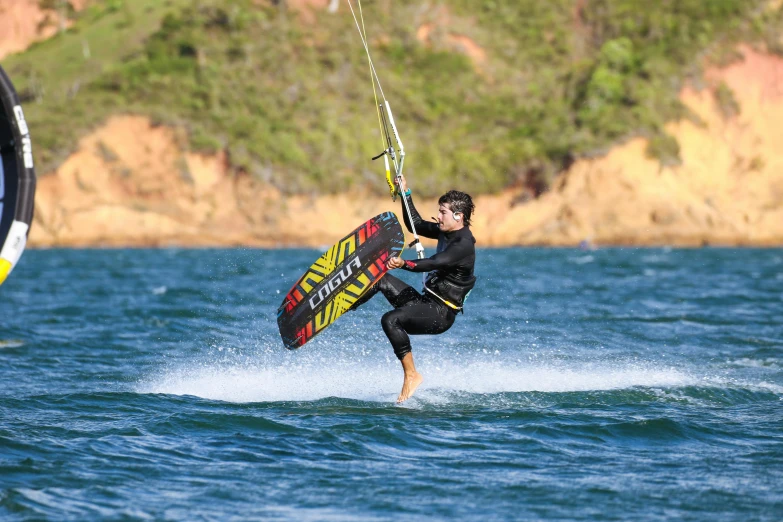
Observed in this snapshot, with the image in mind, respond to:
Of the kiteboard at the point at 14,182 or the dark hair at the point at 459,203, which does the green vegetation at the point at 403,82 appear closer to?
the dark hair at the point at 459,203

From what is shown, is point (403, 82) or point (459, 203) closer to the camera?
point (459, 203)

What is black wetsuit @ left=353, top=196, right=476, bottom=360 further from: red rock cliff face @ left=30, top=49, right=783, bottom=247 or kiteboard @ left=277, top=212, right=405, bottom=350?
red rock cliff face @ left=30, top=49, right=783, bottom=247

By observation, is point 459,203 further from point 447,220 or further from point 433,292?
point 433,292

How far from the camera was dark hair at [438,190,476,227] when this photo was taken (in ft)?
32.7

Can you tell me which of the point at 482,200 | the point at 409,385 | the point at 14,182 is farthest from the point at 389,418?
the point at 482,200

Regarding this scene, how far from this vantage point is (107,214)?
55.4 m

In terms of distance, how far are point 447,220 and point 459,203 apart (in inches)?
7.6

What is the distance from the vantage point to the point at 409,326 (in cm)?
1016

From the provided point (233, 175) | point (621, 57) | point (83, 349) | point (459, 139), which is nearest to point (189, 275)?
point (83, 349)

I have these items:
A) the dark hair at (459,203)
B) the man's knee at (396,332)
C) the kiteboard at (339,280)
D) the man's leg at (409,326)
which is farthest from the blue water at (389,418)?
the dark hair at (459,203)

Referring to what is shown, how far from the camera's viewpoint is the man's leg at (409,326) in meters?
10.1

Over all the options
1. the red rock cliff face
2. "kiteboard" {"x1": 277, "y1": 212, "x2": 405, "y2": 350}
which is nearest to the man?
"kiteboard" {"x1": 277, "y1": 212, "x2": 405, "y2": 350}

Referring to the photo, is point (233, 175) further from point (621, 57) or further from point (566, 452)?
point (566, 452)

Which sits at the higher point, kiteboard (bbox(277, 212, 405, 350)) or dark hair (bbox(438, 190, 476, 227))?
dark hair (bbox(438, 190, 476, 227))
